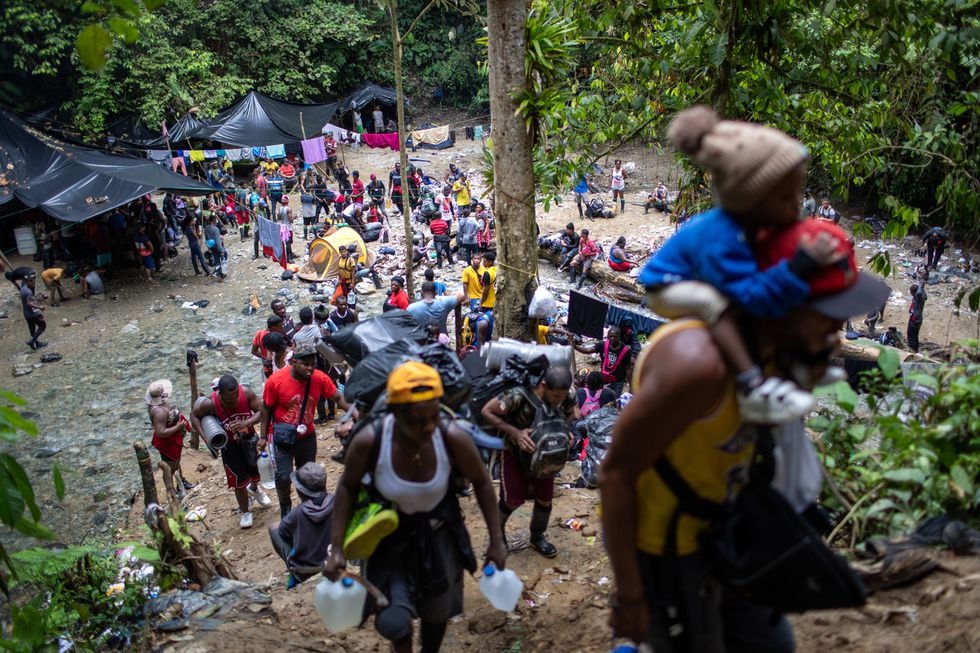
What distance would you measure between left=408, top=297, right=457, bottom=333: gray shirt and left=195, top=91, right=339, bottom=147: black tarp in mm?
15721

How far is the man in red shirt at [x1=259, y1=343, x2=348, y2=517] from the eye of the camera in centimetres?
613

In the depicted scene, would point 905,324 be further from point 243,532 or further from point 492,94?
point 243,532

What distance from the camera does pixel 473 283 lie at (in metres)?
→ 11.7

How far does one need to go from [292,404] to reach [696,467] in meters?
4.80

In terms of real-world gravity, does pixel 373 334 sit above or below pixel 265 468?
above

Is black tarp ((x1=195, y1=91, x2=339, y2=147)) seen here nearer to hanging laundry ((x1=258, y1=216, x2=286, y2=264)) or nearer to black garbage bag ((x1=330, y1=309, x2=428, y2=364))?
hanging laundry ((x1=258, y1=216, x2=286, y2=264))

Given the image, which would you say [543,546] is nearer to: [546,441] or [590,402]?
[546,441]

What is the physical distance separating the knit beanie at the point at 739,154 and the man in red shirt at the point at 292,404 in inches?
184

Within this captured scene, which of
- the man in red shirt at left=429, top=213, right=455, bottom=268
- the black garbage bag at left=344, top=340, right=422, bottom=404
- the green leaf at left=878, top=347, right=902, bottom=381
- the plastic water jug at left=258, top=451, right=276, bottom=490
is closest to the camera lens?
the black garbage bag at left=344, top=340, right=422, bottom=404

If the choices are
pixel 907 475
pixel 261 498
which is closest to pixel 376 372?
pixel 907 475

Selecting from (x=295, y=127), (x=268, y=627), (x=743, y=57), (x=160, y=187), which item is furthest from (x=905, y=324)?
(x=295, y=127)

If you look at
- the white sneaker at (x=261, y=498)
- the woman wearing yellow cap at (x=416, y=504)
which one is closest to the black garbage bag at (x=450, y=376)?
the woman wearing yellow cap at (x=416, y=504)

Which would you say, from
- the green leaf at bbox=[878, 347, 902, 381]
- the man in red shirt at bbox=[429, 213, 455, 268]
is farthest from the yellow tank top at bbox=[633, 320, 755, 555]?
the man in red shirt at bbox=[429, 213, 455, 268]

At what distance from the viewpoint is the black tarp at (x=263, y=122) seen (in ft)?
76.6
